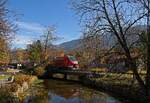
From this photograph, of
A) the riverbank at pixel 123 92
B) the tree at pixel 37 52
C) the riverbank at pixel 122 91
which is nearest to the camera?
the riverbank at pixel 123 92

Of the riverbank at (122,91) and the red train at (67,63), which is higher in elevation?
the red train at (67,63)

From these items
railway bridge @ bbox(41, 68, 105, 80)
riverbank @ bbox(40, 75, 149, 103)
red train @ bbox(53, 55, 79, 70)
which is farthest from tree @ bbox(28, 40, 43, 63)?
riverbank @ bbox(40, 75, 149, 103)

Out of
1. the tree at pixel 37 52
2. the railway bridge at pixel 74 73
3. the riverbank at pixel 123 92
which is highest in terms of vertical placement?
the tree at pixel 37 52

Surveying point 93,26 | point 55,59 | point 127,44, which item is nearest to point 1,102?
point 93,26

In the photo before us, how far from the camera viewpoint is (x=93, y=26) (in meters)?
24.4

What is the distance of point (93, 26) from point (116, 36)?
2.12m

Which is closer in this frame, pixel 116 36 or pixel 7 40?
pixel 7 40

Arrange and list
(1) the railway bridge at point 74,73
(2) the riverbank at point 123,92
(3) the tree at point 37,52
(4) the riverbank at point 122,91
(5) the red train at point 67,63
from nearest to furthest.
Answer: (2) the riverbank at point 123,92
(4) the riverbank at point 122,91
(1) the railway bridge at point 74,73
(5) the red train at point 67,63
(3) the tree at point 37,52

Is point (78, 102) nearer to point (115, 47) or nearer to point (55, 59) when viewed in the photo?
point (115, 47)

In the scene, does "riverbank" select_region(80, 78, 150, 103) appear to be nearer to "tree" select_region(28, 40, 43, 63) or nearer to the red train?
the red train

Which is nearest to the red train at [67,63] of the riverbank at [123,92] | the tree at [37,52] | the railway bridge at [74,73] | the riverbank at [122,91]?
the railway bridge at [74,73]

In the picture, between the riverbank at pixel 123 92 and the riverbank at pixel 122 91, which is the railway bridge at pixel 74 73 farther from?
the riverbank at pixel 123 92

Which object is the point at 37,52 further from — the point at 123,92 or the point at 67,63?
the point at 123,92

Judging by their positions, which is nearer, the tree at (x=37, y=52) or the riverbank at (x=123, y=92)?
the riverbank at (x=123, y=92)
